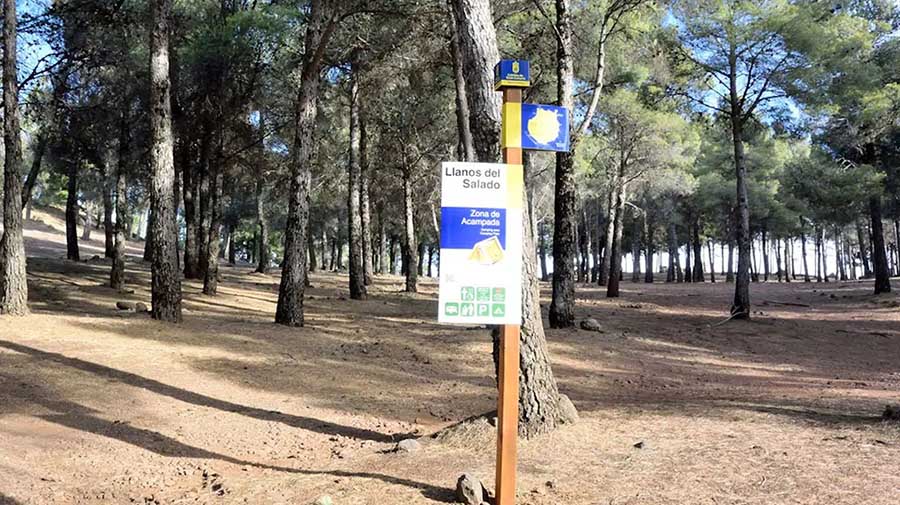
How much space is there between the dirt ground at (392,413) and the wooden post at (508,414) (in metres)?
0.36

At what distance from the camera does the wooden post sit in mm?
3541

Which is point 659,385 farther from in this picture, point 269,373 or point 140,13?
point 140,13

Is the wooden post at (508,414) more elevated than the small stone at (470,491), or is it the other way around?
the wooden post at (508,414)

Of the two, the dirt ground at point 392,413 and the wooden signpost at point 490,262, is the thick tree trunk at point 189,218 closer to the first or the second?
the dirt ground at point 392,413

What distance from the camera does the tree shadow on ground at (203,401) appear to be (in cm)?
598

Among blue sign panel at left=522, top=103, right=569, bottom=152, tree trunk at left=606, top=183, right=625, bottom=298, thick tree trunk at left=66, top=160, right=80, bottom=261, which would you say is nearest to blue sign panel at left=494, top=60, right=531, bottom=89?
blue sign panel at left=522, top=103, right=569, bottom=152

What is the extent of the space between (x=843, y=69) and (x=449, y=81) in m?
10.4

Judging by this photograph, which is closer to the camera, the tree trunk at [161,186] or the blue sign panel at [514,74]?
the blue sign panel at [514,74]

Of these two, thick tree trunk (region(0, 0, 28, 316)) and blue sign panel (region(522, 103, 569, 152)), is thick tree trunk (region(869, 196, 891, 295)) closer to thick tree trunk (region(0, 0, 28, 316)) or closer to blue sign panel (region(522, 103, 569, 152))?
blue sign panel (region(522, 103, 569, 152))

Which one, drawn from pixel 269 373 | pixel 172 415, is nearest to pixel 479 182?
pixel 172 415

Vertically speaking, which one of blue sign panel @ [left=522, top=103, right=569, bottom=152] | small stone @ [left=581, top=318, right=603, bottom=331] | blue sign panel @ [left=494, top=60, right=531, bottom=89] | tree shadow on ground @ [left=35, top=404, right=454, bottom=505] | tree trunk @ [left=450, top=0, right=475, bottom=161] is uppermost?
tree trunk @ [left=450, top=0, right=475, bottom=161]

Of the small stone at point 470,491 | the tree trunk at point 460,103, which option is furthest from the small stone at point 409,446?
the tree trunk at point 460,103

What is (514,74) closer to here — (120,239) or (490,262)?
(490,262)

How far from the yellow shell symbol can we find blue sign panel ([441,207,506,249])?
0.59 m
